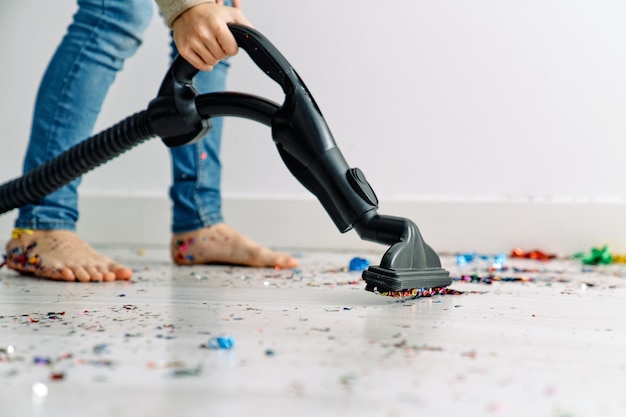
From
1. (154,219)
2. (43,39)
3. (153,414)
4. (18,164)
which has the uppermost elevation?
(43,39)

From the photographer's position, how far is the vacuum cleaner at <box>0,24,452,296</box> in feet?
2.98

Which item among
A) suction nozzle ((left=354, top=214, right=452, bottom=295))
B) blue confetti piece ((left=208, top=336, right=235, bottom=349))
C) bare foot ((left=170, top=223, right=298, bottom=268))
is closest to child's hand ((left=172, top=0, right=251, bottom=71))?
suction nozzle ((left=354, top=214, right=452, bottom=295))

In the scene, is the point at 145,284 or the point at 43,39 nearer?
the point at 145,284

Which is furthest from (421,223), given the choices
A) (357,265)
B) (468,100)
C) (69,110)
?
(69,110)

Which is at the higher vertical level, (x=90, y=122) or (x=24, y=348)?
(x=90, y=122)

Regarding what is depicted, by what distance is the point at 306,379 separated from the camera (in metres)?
0.57

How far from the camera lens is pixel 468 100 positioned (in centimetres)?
175

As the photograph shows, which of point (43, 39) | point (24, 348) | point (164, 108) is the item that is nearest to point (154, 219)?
point (43, 39)

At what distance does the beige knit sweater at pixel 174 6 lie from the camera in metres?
0.93

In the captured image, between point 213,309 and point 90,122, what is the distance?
1.76 ft

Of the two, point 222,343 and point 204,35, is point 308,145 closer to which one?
point 204,35

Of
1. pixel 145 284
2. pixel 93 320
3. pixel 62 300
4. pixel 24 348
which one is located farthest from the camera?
pixel 145 284

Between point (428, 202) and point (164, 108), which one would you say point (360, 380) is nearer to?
point (164, 108)

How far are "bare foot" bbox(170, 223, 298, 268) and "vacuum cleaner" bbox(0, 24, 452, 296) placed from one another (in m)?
0.44
